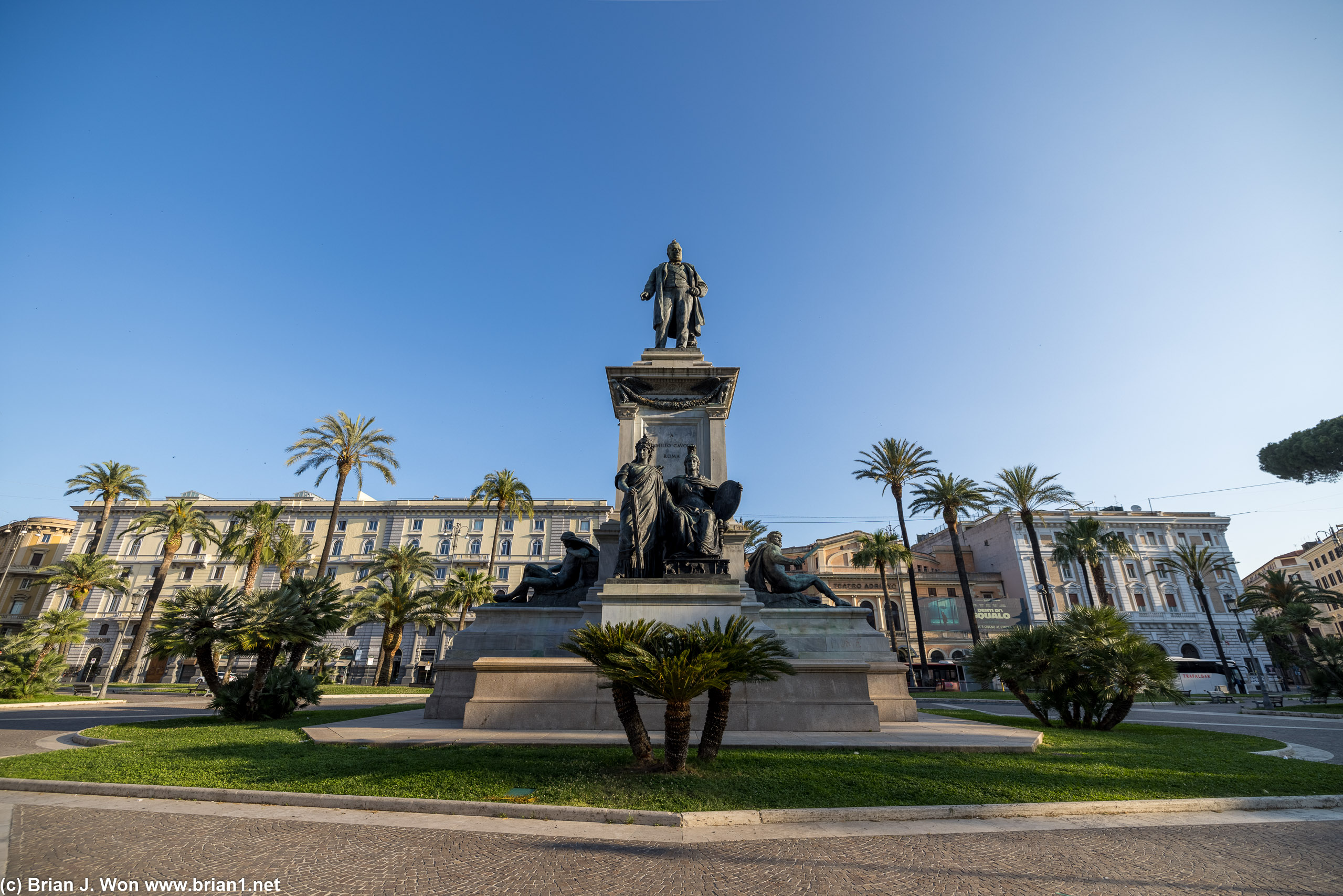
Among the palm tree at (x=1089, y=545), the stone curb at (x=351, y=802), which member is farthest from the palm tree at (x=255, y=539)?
the palm tree at (x=1089, y=545)

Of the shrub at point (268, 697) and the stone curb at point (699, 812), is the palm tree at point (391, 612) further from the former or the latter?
the stone curb at point (699, 812)

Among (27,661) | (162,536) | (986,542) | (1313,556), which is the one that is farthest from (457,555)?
(1313,556)

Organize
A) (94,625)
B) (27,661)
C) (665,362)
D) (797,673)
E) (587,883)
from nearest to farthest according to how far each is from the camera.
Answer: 1. (587,883)
2. (797,673)
3. (665,362)
4. (27,661)
5. (94,625)

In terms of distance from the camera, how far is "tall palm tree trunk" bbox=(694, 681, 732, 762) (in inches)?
246

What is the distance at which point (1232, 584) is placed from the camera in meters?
68.0

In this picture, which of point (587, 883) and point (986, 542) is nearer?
point (587, 883)

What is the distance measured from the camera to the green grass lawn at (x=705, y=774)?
17.2ft

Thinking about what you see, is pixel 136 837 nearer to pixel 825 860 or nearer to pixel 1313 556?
pixel 825 860

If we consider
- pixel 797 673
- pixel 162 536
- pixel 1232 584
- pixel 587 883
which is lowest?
pixel 587 883

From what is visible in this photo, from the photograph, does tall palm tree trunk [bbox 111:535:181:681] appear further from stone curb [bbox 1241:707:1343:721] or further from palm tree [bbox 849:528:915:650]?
stone curb [bbox 1241:707:1343:721]

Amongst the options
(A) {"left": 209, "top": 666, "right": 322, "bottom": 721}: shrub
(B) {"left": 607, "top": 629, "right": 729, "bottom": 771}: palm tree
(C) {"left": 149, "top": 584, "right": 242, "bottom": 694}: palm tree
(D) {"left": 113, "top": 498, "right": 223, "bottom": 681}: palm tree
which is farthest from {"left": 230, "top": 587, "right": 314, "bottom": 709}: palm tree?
(D) {"left": 113, "top": 498, "right": 223, "bottom": 681}: palm tree

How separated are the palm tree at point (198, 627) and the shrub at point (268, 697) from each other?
487 millimetres

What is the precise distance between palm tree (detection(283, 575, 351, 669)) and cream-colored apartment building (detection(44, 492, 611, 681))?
4911cm

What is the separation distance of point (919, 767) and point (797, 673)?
2768 millimetres
